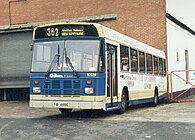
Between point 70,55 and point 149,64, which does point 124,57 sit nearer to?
point 70,55

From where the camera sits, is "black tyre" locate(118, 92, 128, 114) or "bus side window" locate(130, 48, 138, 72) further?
"bus side window" locate(130, 48, 138, 72)

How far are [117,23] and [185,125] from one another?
1221 centimetres

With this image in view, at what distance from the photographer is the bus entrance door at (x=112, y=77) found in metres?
12.4

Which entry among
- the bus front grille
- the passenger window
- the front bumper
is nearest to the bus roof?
the bus front grille

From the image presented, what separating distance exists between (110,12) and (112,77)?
1045 centimetres

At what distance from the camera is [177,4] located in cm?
2547

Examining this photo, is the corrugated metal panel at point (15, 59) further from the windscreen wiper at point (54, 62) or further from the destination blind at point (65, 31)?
the windscreen wiper at point (54, 62)

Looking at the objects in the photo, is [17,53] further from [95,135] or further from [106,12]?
[95,135]

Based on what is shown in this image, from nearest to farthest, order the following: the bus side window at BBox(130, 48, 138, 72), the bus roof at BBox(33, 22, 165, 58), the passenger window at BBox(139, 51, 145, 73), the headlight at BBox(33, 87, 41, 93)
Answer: the bus roof at BBox(33, 22, 165, 58)
the headlight at BBox(33, 87, 41, 93)
the bus side window at BBox(130, 48, 138, 72)
the passenger window at BBox(139, 51, 145, 73)

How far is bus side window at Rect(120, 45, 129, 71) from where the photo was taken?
13.7 metres

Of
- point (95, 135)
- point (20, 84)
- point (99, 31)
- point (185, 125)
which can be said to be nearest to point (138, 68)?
point (99, 31)

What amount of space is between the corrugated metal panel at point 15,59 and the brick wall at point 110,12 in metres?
2.05

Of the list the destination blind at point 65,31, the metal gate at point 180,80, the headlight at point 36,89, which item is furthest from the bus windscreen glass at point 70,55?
the metal gate at point 180,80

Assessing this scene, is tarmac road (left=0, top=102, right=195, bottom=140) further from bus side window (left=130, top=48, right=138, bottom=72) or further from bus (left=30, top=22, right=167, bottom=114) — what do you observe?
bus side window (left=130, top=48, right=138, bottom=72)
